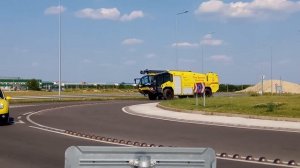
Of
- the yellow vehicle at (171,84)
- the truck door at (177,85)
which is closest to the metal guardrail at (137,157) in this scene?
the yellow vehicle at (171,84)

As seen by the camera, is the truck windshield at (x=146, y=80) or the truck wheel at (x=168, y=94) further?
the truck windshield at (x=146, y=80)

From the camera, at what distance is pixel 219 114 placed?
23531 mm

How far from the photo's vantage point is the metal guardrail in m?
2.99

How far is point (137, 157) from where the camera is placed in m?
2.98

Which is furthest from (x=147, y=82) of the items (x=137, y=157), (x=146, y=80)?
Result: (x=137, y=157)

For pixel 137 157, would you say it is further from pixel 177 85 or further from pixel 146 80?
pixel 177 85

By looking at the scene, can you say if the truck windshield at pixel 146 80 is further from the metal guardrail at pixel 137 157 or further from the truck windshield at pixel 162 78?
Answer: the metal guardrail at pixel 137 157

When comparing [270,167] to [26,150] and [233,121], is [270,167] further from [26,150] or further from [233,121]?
[233,121]

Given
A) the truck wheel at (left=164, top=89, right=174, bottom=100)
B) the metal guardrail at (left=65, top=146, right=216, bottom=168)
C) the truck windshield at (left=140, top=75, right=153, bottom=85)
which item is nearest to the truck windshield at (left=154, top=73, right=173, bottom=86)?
the truck windshield at (left=140, top=75, right=153, bottom=85)

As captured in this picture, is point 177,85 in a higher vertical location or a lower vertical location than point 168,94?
higher

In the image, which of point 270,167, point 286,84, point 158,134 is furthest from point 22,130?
point 286,84

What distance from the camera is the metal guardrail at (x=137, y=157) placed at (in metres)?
2.99

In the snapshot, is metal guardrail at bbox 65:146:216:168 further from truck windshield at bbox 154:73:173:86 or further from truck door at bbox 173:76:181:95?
truck door at bbox 173:76:181:95

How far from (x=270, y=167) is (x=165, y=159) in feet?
22.9
